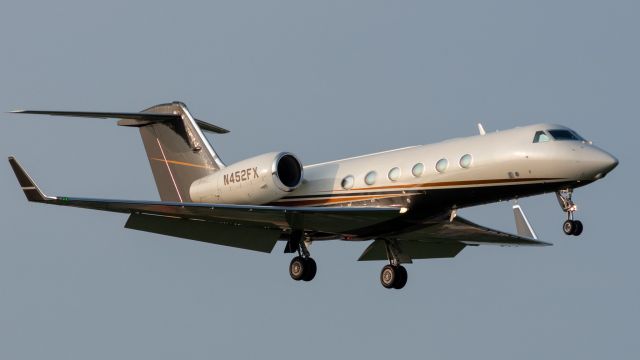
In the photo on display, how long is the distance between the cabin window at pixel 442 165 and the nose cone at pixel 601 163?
300 cm

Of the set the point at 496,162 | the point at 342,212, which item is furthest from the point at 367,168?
the point at 496,162

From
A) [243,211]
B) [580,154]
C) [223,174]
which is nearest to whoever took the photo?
[580,154]

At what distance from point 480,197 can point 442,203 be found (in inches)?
33.2

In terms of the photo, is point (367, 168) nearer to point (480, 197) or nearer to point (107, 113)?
point (480, 197)

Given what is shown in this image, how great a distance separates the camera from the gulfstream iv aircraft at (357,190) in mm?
25844

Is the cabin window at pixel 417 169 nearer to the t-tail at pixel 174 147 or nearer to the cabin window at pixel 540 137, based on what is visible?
the cabin window at pixel 540 137

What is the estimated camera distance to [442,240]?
30859 millimetres

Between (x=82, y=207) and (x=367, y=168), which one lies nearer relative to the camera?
(x=82, y=207)

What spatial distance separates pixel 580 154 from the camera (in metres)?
25.4

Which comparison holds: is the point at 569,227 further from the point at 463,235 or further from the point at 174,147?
the point at 174,147

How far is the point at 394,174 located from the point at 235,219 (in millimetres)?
3647

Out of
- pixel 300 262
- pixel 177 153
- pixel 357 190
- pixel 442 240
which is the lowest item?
pixel 300 262

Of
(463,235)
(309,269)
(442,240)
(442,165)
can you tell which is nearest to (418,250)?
(442,240)

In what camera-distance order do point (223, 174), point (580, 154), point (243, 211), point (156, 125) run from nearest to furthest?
point (580, 154), point (243, 211), point (223, 174), point (156, 125)
